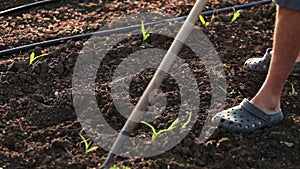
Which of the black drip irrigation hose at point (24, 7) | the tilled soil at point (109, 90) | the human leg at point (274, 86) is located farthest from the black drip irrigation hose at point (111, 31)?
the human leg at point (274, 86)

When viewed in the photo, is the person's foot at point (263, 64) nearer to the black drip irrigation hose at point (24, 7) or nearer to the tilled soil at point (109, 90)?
the tilled soil at point (109, 90)

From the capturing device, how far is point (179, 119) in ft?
10.6

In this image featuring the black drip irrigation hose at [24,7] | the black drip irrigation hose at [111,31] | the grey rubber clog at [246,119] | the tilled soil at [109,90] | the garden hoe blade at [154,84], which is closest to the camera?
the garden hoe blade at [154,84]

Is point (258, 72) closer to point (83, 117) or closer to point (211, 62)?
point (211, 62)

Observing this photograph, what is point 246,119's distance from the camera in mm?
3172

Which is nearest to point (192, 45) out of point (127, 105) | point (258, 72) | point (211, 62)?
point (211, 62)

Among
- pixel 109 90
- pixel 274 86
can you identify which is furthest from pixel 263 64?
pixel 109 90

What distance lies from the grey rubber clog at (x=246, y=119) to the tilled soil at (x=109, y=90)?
4 centimetres

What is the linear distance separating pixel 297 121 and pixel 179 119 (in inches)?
25.6

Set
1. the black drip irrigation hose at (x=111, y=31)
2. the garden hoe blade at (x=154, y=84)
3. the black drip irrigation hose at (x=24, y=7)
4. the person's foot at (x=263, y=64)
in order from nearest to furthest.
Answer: the garden hoe blade at (x=154, y=84) < the person's foot at (x=263, y=64) < the black drip irrigation hose at (x=111, y=31) < the black drip irrigation hose at (x=24, y=7)

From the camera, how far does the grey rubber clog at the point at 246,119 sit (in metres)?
3.15

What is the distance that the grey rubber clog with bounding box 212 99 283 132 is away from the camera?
10.3 ft

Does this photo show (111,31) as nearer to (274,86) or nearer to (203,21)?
(203,21)

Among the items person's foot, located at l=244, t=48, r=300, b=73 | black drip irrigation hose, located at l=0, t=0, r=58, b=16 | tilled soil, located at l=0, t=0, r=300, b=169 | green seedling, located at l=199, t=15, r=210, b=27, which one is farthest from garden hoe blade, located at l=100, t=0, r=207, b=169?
black drip irrigation hose, located at l=0, t=0, r=58, b=16
